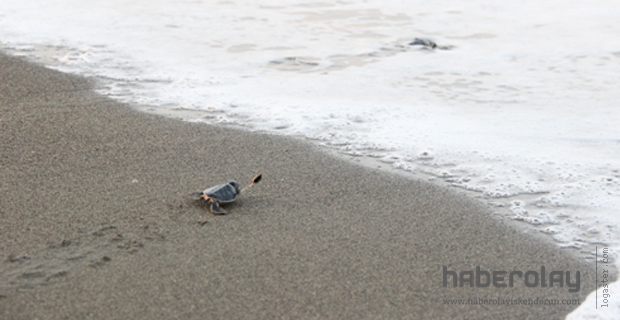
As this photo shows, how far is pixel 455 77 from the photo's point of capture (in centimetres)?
579

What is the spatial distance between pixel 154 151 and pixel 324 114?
1.12m

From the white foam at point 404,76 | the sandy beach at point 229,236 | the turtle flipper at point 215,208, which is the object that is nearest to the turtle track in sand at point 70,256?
the sandy beach at point 229,236

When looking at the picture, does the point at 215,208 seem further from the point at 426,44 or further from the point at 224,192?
the point at 426,44

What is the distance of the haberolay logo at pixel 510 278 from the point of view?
2.96 metres

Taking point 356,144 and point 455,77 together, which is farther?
point 455,77

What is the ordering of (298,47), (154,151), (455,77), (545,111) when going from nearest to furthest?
(154,151) → (545,111) → (455,77) → (298,47)

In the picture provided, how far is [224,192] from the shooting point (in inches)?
136

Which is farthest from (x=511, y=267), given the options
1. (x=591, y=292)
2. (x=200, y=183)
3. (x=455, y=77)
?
(x=455, y=77)

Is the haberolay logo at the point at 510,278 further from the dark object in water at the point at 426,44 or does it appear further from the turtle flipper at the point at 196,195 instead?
the dark object in water at the point at 426,44

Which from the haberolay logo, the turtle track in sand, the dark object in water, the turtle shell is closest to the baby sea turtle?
the turtle shell

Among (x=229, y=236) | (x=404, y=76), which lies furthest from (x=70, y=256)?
(x=404, y=76)

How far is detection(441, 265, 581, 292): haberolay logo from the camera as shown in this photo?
9.71ft

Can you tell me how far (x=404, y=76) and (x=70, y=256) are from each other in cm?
327

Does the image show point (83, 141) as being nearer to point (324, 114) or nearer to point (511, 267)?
point (324, 114)
